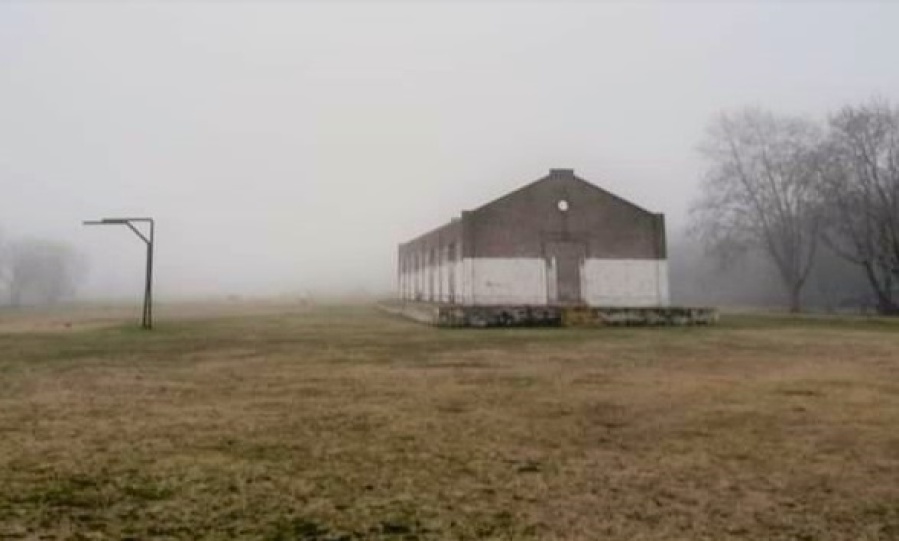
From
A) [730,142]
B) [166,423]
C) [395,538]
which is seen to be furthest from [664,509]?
[730,142]

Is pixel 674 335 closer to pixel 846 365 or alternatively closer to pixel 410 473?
pixel 846 365

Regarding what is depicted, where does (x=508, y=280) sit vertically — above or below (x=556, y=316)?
above

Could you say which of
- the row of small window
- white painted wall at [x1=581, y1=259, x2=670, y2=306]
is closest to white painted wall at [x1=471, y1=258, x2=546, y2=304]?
the row of small window

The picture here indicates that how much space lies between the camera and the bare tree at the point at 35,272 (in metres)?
89.5

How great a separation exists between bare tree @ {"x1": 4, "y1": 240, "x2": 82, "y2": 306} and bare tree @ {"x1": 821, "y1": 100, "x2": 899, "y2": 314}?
8387cm

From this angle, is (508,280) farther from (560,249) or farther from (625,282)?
(625,282)

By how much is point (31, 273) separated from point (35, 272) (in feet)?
2.31

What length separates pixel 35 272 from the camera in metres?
91.6

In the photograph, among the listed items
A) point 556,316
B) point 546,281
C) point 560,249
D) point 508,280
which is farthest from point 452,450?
point 560,249

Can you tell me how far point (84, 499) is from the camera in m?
5.33

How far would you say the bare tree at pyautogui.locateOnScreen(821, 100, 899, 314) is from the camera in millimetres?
40562

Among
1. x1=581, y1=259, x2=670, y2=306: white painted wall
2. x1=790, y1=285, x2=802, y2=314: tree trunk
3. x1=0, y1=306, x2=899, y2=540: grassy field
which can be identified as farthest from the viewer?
x1=790, y1=285, x2=802, y2=314: tree trunk

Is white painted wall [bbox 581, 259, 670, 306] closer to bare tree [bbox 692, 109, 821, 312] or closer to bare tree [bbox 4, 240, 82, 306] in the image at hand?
bare tree [bbox 692, 109, 821, 312]

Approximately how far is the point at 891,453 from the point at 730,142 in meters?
45.0
